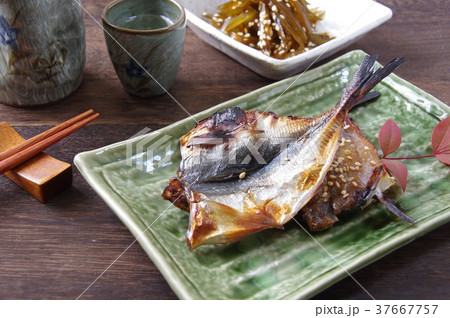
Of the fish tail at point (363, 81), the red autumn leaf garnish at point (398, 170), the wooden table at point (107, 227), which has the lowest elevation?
the wooden table at point (107, 227)

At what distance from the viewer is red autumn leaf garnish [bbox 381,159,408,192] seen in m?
1.95

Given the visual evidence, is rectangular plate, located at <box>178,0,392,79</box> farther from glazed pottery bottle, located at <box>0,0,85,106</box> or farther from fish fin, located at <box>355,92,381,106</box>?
glazed pottery bottle, located at <box>0,0,85,106</box>

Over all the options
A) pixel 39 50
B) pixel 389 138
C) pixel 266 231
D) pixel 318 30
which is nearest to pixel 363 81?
pixel 389 138

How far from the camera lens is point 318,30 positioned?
10.0 feet

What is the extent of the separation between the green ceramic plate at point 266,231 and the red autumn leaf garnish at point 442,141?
4cm

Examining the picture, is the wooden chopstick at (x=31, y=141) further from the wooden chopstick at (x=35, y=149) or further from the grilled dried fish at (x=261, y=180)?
the grilled dried fish at (x=261, y=180)

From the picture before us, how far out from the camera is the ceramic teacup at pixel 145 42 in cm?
236

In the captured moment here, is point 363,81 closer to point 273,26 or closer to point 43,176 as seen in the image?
point 273,26

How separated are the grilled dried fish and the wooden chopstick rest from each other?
18.1 inches

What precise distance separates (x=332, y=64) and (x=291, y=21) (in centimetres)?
38

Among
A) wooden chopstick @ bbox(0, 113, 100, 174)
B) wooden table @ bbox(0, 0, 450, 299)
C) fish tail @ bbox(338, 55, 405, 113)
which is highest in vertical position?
fish tail @ bbox(338, 55, 405, 113)

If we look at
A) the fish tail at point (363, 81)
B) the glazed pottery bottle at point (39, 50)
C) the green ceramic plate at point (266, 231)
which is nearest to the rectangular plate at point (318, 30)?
the green ceramic plate at point (266, 231)

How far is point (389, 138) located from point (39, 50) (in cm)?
156

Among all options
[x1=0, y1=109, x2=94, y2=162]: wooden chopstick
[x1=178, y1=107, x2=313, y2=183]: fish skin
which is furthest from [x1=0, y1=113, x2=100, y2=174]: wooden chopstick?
[x1=178, y1=107, x2=313, y2=183]: fish skin
